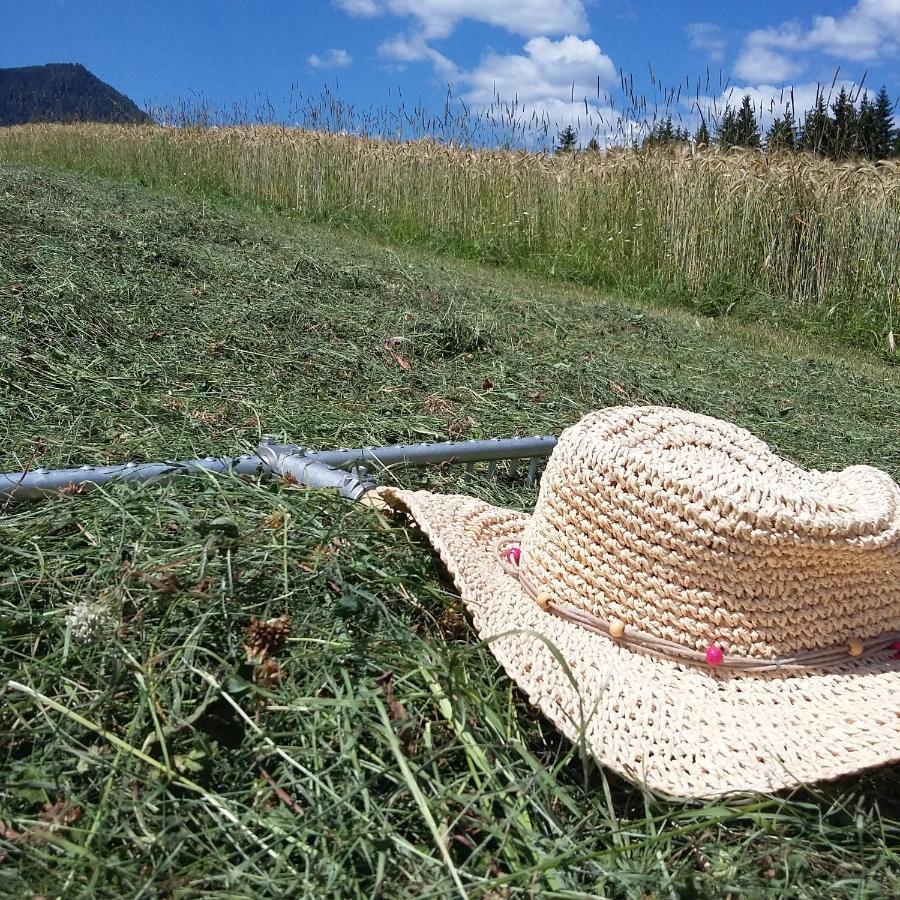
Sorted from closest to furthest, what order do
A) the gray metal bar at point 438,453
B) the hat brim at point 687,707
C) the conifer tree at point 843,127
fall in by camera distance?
the hat brim at point 687,707
the gray metal bar at point 438,453
the conifer tree at point 843,127

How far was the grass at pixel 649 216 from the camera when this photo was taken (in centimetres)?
732

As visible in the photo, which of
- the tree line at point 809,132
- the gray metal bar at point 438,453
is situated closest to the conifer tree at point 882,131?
the tree line at point 809,132

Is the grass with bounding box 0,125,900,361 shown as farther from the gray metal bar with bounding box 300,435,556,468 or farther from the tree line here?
the gray metal bar with bounding box 300,435,556,468

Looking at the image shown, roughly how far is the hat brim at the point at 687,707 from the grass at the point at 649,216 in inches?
249

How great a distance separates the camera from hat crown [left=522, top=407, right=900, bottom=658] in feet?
4.47

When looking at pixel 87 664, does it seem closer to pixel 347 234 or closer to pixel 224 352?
pixel 224 352

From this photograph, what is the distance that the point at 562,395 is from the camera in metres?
3.40

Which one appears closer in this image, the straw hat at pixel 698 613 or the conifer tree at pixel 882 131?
the straw hat at pixel 698 613

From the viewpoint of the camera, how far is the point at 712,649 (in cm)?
138

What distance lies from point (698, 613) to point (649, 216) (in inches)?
290

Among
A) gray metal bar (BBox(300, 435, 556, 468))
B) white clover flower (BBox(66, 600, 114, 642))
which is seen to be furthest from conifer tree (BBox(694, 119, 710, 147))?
white clover flower (BBox(66, 600, 114, 642))

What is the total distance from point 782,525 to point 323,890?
824 mm

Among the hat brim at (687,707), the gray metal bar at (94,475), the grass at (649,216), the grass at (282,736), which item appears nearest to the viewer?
the grass at (282,736)

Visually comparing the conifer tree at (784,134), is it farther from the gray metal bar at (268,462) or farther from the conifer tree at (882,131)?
the gray metal bar at (268,462)
